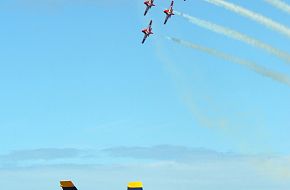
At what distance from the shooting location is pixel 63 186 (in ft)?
468

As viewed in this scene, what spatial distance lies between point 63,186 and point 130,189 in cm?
1375

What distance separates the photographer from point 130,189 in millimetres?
136750
